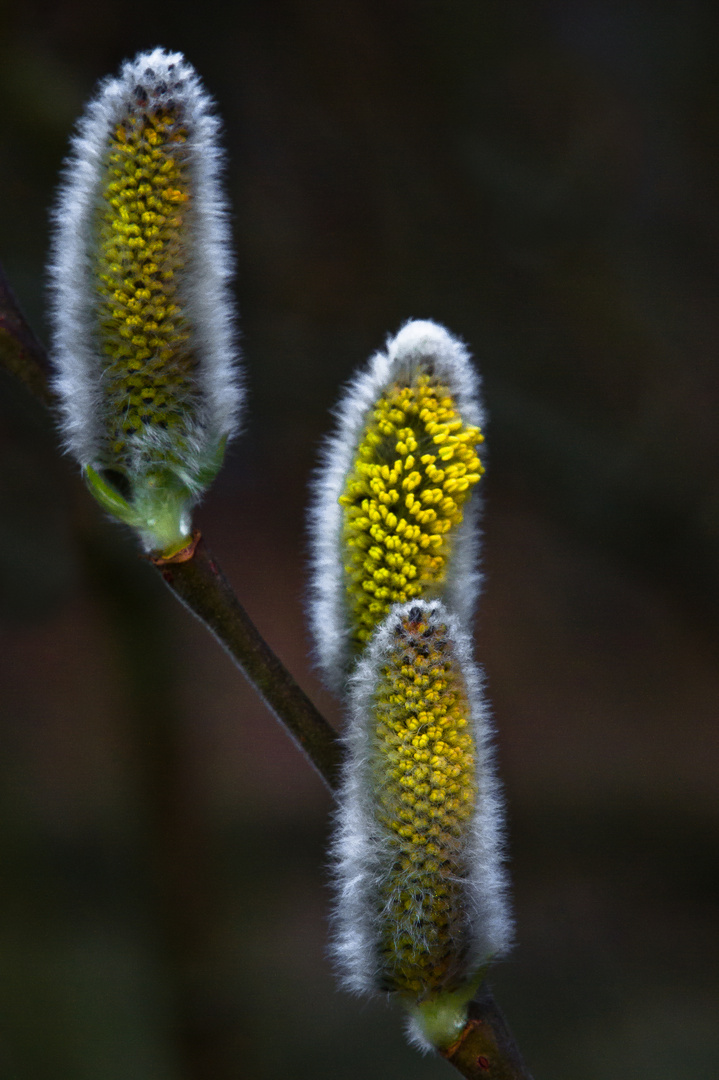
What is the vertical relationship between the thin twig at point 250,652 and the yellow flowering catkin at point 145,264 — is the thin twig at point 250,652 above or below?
below

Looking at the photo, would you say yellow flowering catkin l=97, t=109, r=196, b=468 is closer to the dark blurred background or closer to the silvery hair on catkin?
the silvery hair on catkin

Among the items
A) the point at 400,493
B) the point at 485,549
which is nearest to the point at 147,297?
the point at 400,493

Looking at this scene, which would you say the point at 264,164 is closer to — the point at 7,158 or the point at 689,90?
the point at 7,158

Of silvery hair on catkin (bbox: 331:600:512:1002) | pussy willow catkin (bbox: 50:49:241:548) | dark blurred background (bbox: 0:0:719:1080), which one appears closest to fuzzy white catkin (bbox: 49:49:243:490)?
pussy willow catkin (bbox: 50:49:241:548)

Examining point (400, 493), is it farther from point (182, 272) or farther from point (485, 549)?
point (485, 549)

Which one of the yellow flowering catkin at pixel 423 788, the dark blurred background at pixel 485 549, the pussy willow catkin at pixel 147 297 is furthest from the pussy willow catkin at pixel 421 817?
the dark blurred background at pixel 485 549

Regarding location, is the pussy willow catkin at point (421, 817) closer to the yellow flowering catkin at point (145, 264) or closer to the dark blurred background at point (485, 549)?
the yellow flowering catkin at point (145, 264)

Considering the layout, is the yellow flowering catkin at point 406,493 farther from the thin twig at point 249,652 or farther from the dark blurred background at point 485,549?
the dark blurred background at point 485,549

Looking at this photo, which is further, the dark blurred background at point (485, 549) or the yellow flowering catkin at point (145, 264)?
the dark blurred background at point (485, 549)

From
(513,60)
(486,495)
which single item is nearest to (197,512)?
(486,495)
